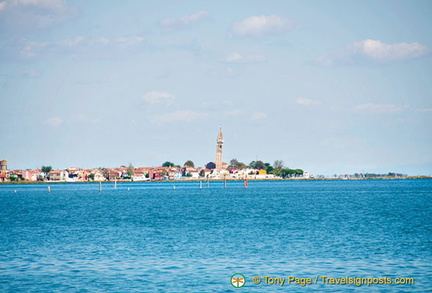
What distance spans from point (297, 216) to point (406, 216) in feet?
37.5

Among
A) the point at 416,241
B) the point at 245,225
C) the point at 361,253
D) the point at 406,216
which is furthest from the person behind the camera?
the point at 406,216

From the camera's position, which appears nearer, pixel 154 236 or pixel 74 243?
pixel 74 243

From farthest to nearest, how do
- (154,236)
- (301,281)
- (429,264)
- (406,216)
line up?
(406,216) < (154,236) < (429,264) < (301,281)

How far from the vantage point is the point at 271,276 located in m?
30.1

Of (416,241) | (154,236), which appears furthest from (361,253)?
(154,236)

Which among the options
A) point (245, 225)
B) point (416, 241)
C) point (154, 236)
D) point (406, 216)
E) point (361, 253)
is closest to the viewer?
point (361, 253)

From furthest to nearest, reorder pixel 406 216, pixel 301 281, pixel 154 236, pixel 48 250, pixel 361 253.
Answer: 1. pixel 406 216
2. pixel 154 236
3. pixel 48 250
4. pixel 361 253
5. pixel 301 281

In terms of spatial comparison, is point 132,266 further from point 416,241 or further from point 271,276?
point 416,241

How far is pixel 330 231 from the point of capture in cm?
4991

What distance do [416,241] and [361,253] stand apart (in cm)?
778

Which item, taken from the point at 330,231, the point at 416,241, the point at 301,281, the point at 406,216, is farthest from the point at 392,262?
the point at 406,216

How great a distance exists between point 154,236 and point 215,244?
7.70 metres

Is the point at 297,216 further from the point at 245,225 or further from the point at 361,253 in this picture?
the point at 361,253

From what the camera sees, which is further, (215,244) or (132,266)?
(215,244)
